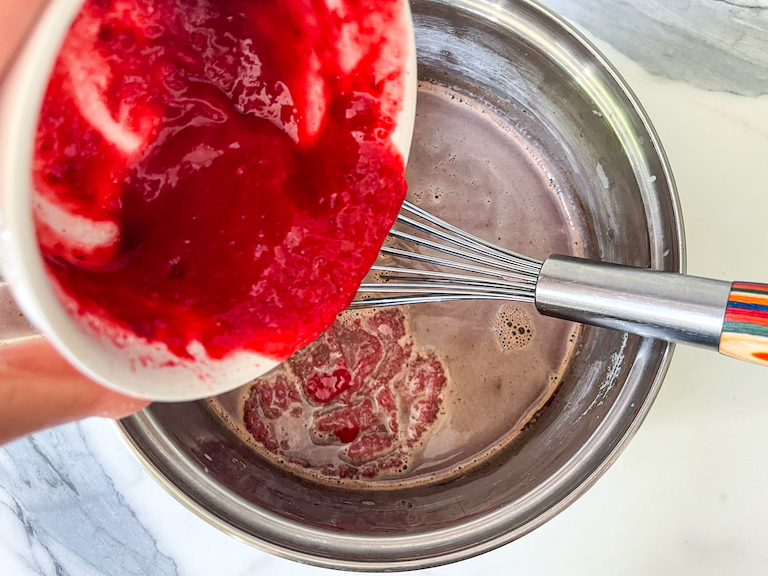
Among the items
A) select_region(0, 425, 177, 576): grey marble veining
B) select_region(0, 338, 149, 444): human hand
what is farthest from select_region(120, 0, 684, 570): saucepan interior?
select_region(0, 425, 177, 576): grey marble veining

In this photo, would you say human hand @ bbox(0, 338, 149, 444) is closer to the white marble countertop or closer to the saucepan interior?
the saucepan interior

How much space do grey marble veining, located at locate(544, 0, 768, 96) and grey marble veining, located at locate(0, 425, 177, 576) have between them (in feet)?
2.40

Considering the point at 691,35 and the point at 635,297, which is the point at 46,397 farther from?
the point at 691,35

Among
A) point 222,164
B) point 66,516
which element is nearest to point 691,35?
point 222,164

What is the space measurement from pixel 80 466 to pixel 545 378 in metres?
0.53

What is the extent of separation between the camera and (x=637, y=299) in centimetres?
46

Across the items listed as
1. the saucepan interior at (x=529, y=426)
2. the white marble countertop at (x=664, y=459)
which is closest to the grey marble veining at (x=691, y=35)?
the white marble countertop at (x=664, y=459)

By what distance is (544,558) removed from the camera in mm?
660

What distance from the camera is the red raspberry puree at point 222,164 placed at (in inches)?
16.3

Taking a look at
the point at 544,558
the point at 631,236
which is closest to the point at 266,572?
the point at 544,558

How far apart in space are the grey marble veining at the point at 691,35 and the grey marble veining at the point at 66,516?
731 mm

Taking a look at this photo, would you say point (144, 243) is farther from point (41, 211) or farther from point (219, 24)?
point (219, 24)

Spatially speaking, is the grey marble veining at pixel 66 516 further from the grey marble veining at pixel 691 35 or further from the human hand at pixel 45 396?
the grey marble veining at pixel 691 35

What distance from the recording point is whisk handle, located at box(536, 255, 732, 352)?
0.44 meters
